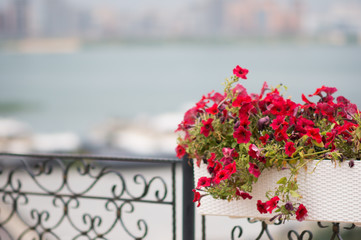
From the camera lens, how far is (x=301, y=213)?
1.44 m

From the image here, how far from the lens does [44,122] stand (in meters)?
34.6

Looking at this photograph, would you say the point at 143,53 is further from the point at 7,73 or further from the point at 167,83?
the point at 7,73

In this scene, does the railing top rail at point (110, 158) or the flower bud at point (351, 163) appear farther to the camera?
the railing top rail at point (110, 158)

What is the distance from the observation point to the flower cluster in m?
1.44

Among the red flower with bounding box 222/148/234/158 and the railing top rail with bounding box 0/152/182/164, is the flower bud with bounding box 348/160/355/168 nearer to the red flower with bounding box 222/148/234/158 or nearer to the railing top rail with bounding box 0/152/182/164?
the red flower with bounding box 222/148/234/158

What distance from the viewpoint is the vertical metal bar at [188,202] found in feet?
6.31

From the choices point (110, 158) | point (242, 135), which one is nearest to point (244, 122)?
point (242, 135)

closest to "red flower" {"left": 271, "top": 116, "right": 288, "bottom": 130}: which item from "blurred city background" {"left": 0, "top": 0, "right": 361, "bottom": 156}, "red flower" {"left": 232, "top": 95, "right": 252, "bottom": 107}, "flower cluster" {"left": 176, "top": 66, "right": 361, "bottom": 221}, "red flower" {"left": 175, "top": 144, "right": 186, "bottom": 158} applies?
"flower cluster" {"left": 176, "top": 66, "right": 361, "bottom": 221}

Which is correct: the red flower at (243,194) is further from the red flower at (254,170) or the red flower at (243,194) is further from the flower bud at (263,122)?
the flower bud at (263,122)

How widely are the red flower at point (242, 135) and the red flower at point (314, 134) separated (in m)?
0.17

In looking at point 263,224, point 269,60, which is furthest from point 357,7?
point 263,224

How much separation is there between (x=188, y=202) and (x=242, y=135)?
58 cm

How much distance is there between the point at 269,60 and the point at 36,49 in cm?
1583

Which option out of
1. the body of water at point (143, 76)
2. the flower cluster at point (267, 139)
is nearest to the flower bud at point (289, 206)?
the flower cluster at point (267, 139)
